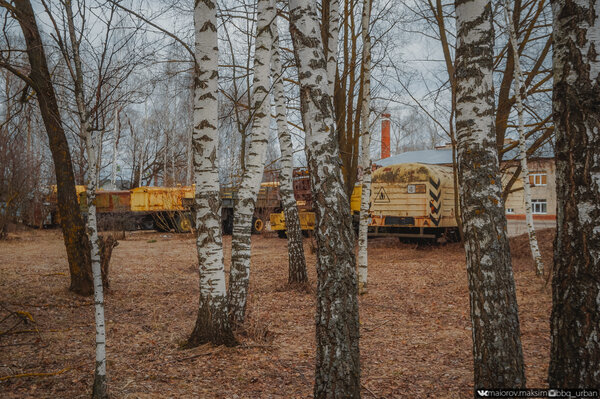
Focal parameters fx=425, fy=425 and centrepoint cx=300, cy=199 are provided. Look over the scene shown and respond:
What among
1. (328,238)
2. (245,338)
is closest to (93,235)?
(328,238)

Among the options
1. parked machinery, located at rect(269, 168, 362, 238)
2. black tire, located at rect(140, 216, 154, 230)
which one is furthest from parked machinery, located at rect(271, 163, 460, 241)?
black tire, located at rect(140, 216, 154, 230)

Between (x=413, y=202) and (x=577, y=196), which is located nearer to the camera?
(x=577, y=196)

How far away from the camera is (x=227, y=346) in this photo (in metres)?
4.41

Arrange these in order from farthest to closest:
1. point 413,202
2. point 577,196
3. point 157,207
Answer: point 157,207, point 413,202, point 577,196

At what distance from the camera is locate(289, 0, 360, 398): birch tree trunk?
255 cm

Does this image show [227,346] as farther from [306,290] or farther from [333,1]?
[333,1]

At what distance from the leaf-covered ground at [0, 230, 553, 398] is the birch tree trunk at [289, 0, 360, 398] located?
969 millimetres

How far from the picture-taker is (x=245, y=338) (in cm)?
472

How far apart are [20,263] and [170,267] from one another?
11.0 feet

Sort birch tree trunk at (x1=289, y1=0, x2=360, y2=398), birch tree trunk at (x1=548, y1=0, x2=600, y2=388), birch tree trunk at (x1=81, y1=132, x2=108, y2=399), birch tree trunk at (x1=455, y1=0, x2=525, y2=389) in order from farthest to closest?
1. birch tree trunk at (x1=81, y1=132, x2=108, y2=399)
2. birch tree trunk at (x1=289, y1=0, x2=360, y2=398)
3. birch tree trunk at (x1=455, y1=0, x2=525, y2=389)
4. birch tree trunk at (x1=548, y1=0, x2=600, y2=388)

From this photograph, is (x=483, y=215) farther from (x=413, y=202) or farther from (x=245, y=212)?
(x=413, y=202)

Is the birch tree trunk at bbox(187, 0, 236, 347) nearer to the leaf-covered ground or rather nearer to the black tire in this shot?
the leaf-covered ground

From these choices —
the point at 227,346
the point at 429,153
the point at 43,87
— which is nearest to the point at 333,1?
the point at 43,87

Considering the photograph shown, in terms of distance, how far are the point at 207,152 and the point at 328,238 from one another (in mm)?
2053
